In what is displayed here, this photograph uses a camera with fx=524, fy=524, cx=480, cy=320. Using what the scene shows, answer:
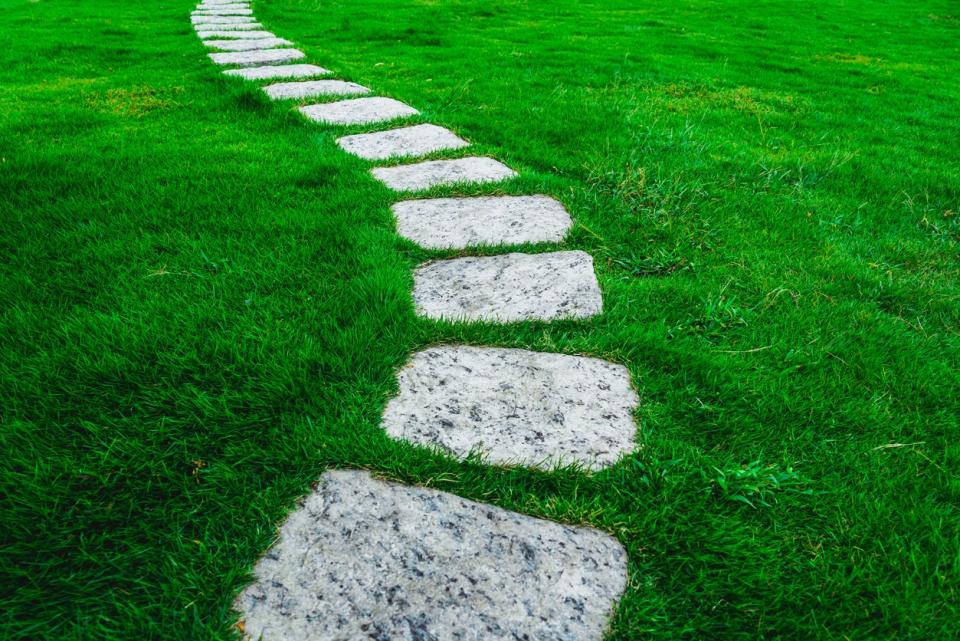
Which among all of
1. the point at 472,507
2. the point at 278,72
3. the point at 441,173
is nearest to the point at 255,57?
the point at 278,72

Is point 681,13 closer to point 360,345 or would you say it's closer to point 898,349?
point 898,349

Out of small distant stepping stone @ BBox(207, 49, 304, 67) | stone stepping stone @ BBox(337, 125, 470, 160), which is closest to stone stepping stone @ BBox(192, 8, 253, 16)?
small distant stepping stone @ BBox(207, 49, 304, 67)

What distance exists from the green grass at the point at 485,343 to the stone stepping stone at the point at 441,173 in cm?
14

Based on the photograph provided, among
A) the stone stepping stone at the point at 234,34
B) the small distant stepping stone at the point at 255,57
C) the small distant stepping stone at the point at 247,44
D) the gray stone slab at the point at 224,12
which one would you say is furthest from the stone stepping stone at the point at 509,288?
the gray stone slab at the point at 224,12

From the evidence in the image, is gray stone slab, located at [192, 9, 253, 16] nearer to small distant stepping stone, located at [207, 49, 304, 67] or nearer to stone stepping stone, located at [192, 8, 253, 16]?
stone stepping stone, located at [192, 8, 253, 16]

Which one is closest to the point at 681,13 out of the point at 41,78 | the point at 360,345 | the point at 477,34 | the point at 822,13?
the point at 822,13

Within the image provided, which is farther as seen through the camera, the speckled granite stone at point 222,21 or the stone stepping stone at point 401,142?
the speckled granite stone at point 222,21

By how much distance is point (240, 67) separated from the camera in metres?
5.28

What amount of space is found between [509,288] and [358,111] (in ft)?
8.80

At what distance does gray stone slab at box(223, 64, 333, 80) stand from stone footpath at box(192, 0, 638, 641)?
3.14m

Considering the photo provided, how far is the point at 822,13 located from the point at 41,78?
1534 centimetres

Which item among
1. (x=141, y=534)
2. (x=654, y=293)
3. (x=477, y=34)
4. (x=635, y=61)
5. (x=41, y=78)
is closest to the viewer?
(x=141, y=534)

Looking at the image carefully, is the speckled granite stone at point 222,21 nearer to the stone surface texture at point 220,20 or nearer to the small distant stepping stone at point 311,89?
the stone surface texture at point 220,20

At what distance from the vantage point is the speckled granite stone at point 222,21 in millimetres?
7906
